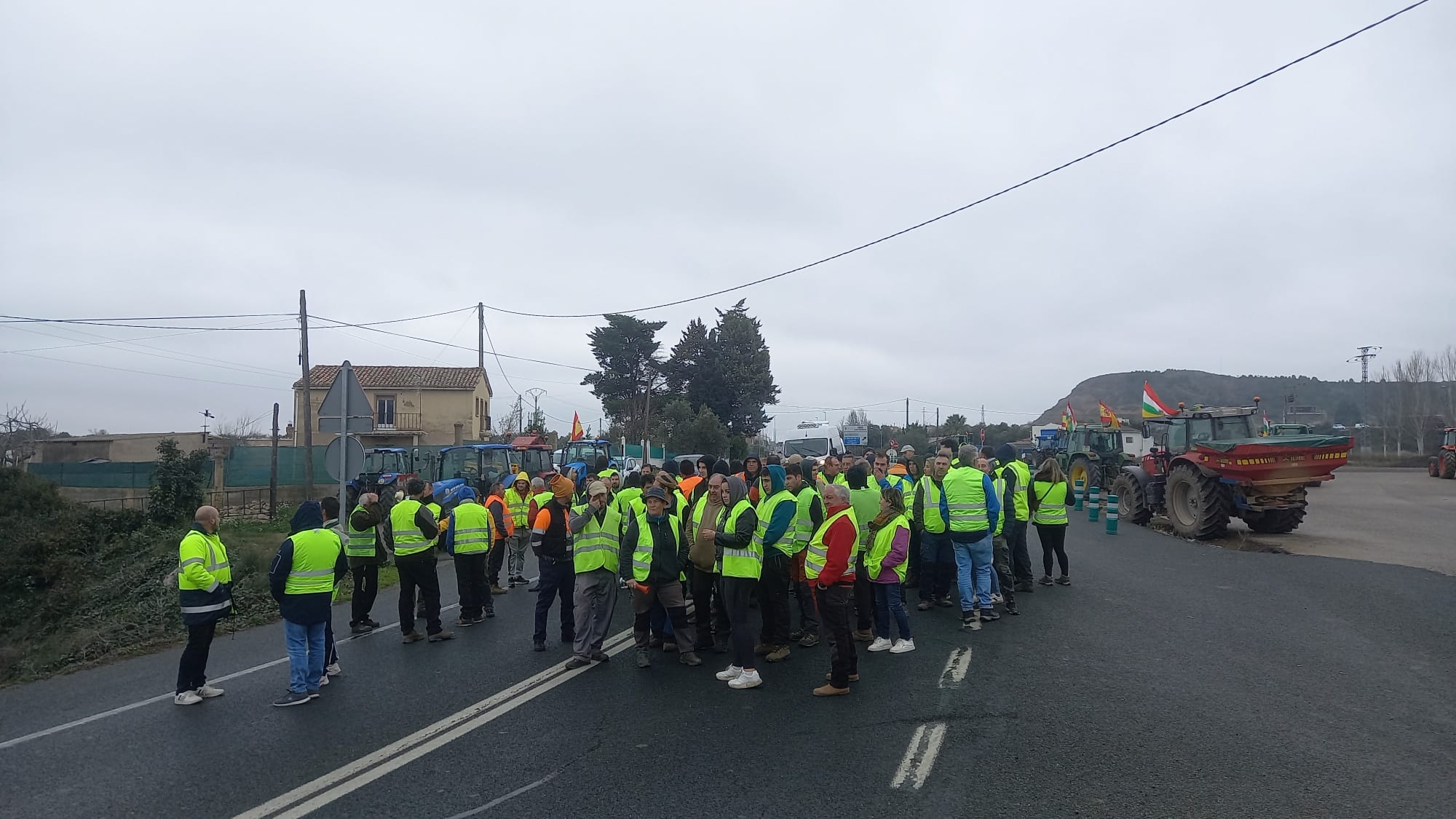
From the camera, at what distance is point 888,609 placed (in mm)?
7730

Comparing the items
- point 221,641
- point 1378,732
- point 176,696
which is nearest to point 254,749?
point 176,696

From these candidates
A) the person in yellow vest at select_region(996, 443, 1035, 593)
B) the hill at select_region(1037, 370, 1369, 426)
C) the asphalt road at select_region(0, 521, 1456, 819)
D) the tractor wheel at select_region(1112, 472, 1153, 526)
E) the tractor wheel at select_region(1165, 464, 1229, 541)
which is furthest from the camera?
the hill at select_region(1037, 370, 1369, 426)

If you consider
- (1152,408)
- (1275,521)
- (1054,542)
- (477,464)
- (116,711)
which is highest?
(1152,408)

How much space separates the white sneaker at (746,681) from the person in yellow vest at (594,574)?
1.50 metres

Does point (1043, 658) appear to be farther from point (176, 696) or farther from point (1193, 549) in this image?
point (1193, 549)

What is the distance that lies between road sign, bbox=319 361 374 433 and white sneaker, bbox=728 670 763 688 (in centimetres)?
690

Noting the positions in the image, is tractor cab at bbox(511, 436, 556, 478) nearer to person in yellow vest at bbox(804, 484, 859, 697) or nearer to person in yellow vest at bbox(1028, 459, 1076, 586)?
person in yellow vest at bbox(1028, 459, 1076, 586)

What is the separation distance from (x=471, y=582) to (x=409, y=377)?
38270 mm

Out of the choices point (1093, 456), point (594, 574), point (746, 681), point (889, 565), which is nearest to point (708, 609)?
point (594, 574)

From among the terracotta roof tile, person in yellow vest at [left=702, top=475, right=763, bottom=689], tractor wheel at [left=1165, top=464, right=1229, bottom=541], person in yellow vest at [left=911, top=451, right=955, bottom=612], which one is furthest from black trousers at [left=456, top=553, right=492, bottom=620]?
the terracotta roof tile

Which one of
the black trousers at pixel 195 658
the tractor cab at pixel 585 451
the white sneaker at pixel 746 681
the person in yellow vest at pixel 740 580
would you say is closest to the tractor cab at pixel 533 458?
the tractor cab at pixel 585 451

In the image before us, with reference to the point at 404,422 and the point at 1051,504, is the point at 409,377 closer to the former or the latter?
the point at 404,422

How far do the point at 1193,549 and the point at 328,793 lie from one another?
14350 millimetres

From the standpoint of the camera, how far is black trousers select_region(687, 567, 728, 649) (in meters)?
7.75
